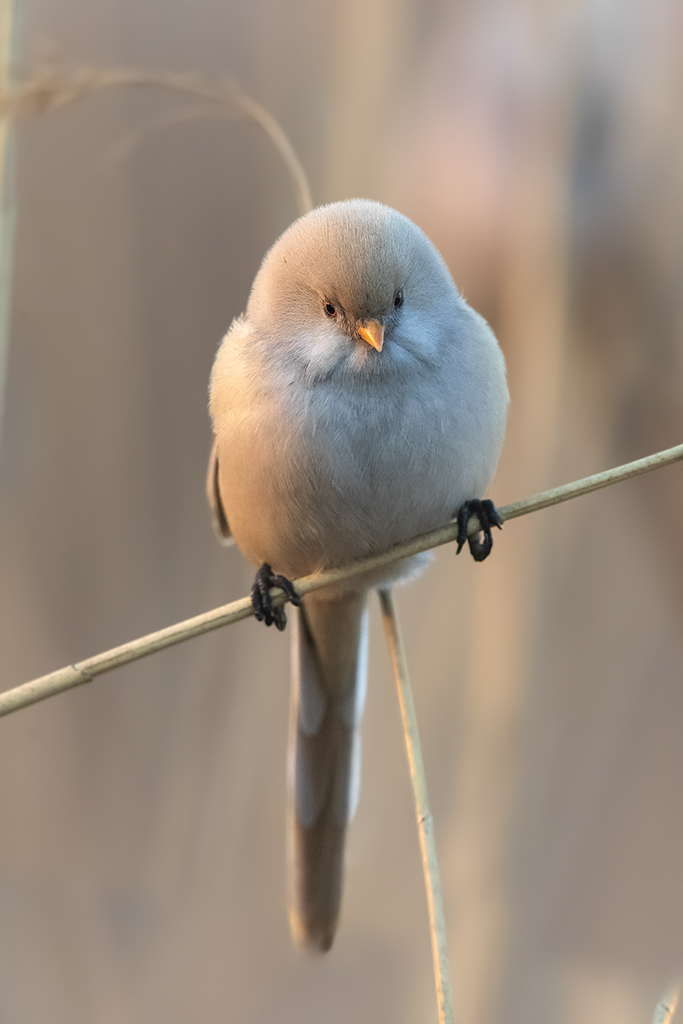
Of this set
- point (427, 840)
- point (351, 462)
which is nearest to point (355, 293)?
point (351, 462)

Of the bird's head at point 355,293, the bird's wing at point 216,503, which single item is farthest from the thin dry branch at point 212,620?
the bird's wing at point 216,503

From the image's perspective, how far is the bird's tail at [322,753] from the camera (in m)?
1.16

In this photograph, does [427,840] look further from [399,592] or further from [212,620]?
[399,592]

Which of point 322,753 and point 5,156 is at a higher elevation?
point 5,156

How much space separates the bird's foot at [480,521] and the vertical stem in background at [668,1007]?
1.56ft

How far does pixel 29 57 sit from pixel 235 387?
0.65m

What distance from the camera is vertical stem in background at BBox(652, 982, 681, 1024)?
0.75 meters

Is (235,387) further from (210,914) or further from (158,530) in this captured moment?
(210,914)

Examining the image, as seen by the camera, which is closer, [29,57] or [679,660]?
[29,57]

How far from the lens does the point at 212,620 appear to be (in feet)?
2.43

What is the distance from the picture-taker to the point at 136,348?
1466 mm

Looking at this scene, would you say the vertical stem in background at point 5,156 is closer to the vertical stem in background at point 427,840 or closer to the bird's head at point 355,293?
the bird's head at point 355,293

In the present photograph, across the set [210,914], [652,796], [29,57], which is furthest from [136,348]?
[652,796]

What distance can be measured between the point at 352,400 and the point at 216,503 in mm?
373
